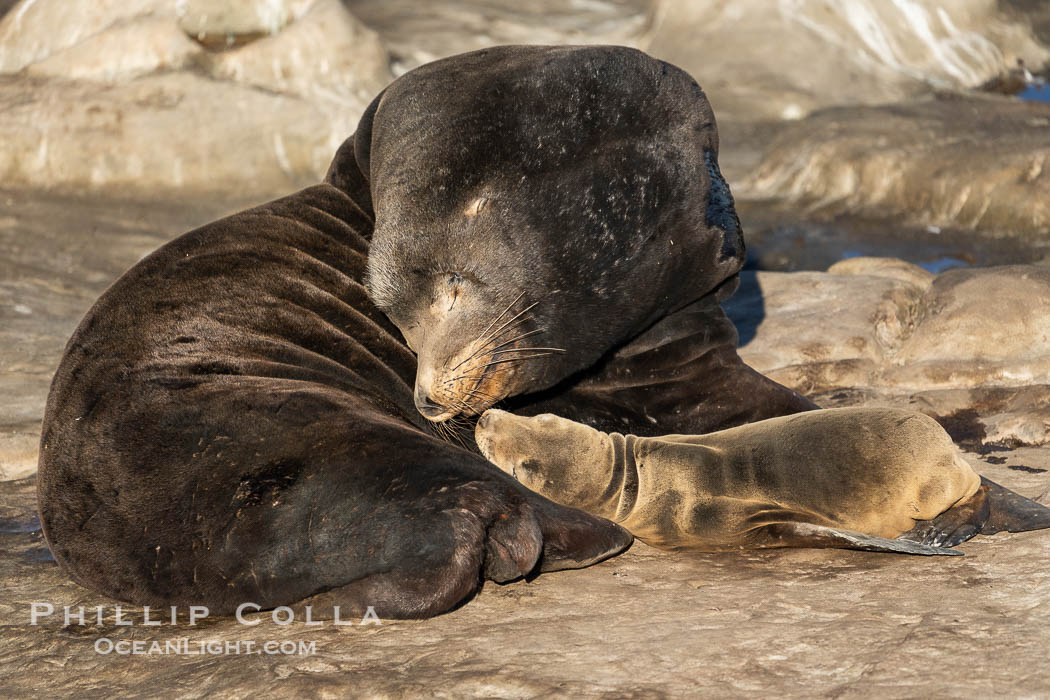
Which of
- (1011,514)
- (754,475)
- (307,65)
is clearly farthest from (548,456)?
(307,65)

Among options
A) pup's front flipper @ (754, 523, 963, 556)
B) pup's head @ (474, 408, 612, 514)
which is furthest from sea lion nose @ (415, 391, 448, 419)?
pup's front flipper @ (754, 523, 963, 556)

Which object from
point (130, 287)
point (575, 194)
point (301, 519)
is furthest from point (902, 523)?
point (130, 287)

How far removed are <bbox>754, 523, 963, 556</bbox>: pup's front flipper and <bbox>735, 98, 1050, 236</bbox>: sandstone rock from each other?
531 centimetres

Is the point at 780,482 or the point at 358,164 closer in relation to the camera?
the point at 780,482

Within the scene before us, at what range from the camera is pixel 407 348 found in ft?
13.5

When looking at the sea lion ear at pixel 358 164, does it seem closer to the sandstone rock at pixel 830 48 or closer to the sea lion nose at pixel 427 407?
the sea lion nose at pixel 427 407

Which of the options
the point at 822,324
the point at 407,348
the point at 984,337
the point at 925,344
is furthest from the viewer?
the point at 822,324

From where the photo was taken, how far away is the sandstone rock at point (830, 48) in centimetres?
1153

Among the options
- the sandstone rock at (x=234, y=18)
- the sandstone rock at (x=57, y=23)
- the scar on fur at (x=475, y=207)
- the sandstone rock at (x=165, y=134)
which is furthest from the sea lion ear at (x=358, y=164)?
the sandstone rock at (x=57, y=23)

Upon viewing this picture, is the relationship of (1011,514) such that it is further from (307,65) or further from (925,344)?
(307,65)

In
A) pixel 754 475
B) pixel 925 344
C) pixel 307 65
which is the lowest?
pixel 925 344

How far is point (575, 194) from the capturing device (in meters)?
3.87

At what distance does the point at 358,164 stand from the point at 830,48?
8.59 meters

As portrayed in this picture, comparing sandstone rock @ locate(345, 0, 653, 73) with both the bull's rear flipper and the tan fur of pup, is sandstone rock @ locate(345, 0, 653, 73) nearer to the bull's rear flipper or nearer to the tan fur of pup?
the tan fur of pup
